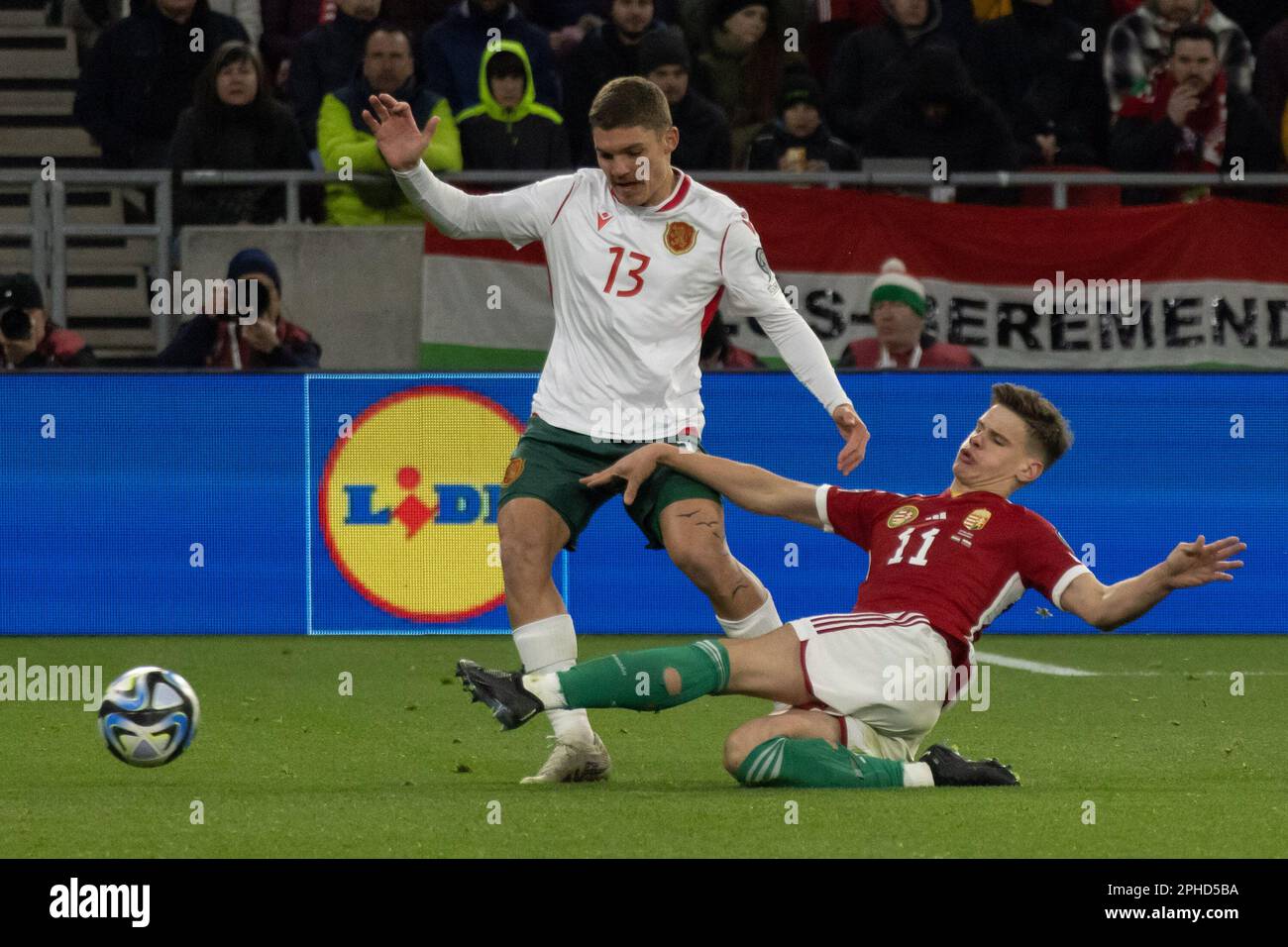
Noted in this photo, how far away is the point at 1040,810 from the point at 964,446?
1.38m

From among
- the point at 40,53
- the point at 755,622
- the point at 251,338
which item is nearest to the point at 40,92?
the point at 40,53

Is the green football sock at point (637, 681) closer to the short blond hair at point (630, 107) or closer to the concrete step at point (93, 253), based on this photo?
the short blond hair at point (630, 107)

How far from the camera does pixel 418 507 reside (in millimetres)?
11883

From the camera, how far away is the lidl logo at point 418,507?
11883 millimetres

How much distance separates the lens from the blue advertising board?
11930 mm

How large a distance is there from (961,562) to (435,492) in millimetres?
5244

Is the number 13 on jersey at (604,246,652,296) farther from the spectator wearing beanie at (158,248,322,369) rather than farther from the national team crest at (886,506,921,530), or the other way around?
the spectator wearing beanie at (158,248,322,369)

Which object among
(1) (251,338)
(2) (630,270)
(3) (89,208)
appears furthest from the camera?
(3) (89,208)

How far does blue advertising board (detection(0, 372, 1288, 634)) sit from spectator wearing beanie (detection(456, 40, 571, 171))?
2.34m

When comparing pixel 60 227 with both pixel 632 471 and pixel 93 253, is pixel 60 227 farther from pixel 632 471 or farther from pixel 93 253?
pixel 632 471

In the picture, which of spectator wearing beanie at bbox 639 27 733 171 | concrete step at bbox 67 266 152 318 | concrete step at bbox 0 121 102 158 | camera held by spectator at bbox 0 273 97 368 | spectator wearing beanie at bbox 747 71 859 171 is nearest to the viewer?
camera held by spectator at bbox 0 273 97 368

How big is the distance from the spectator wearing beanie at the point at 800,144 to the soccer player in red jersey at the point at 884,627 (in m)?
7.10

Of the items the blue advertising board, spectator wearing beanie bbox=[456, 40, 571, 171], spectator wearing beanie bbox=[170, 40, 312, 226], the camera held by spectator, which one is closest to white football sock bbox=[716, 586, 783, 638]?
the blue advertising board
